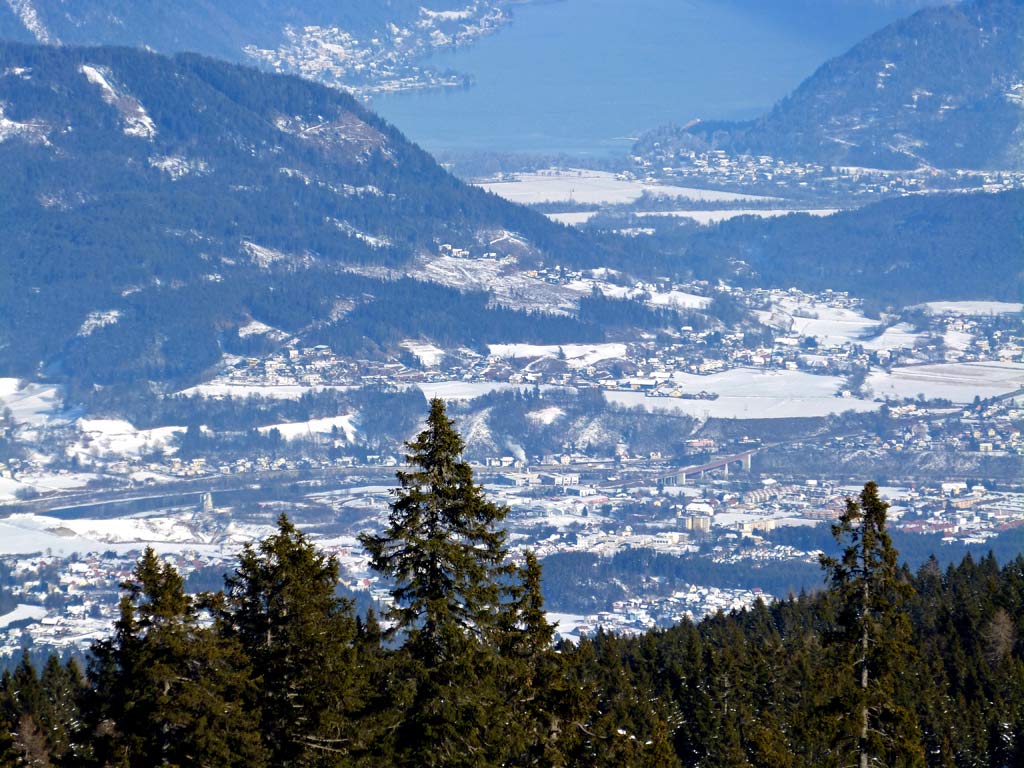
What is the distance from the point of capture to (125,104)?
647 ft

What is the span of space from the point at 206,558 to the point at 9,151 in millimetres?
85925

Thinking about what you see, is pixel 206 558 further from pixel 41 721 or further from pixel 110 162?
pixel 110 162

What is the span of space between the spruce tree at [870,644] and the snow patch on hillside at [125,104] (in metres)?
169

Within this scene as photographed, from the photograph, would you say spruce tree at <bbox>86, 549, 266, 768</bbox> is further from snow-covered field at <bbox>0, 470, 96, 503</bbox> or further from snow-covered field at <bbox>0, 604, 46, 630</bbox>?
snow-covered field at <bbox>0, 470, 96, 503</bbox>

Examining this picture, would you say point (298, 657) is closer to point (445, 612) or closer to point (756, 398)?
point (445, 612)

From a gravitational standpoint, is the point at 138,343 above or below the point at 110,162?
below

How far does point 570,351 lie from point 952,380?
25039 mm

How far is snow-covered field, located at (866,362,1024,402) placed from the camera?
155 m

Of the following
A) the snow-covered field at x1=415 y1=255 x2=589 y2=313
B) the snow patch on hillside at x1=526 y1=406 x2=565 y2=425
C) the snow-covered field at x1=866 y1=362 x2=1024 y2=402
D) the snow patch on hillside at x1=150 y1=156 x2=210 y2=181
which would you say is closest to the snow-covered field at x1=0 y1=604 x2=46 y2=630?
the snow patch on hillside at x1=526 y1=406 x2=565 y2=425

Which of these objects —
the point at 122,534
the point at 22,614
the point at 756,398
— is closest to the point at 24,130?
the point at 756,398

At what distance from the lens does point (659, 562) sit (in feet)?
367

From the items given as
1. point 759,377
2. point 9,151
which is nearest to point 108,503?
point 759,377

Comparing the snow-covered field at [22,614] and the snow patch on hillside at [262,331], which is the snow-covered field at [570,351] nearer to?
the snow patch on hillside at [262,331]

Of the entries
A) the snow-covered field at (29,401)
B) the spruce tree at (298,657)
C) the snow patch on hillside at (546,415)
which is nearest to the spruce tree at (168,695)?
the spruce tree at (298,657)
